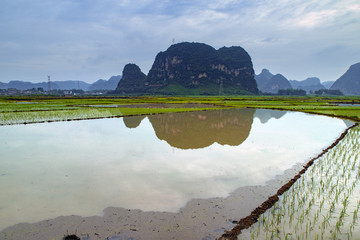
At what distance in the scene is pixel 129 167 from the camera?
836 centimetres

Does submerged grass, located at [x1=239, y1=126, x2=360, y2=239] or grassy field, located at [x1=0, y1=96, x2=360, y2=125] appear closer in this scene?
submerged grass, located at [x1=239, y1=126, x2=360, y2=239]

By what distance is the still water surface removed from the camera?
5.69 meters

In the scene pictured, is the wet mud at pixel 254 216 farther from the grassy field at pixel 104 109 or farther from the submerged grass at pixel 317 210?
the grassy field at pixel 104 109

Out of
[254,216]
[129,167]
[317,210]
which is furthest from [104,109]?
[317,210]

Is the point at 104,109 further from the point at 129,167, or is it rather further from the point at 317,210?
the point at 317,210

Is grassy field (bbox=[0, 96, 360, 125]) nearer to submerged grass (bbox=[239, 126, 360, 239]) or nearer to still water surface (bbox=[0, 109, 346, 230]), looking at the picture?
still water surface (bbox=[0, 109, 346, 230])

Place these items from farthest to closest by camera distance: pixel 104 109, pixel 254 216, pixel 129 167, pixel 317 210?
pixel 104 109
pixel 129 167
pixel 317 210
pixel 254 216

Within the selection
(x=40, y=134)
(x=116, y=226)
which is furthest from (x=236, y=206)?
(x=40, y=134)

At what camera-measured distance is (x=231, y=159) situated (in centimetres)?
947

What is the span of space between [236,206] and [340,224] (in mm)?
2171

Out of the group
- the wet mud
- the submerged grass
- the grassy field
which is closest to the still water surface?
the wet mud

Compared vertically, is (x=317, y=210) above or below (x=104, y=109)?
below

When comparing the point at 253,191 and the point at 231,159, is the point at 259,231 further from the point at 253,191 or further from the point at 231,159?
the point at 231,159

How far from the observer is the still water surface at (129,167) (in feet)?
18.7
